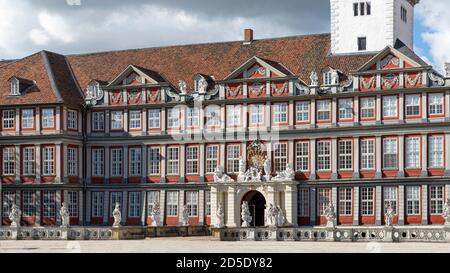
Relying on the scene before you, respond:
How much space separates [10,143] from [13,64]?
6392 mm

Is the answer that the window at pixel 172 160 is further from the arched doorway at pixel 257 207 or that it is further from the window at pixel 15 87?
the window at pixel 15 87

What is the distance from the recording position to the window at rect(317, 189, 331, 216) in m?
65.9

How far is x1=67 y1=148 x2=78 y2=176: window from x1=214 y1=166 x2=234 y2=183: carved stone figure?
33.9 ft

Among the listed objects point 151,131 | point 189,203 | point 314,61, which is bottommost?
point 189,203

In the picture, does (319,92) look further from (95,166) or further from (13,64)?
(13,64)

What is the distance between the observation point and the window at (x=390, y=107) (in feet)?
212

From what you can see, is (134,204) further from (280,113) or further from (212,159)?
(280,113)

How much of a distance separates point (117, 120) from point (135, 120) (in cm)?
135

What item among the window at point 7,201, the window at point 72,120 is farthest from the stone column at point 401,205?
the window at point 7,201

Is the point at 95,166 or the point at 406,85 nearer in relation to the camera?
the point at 406,85

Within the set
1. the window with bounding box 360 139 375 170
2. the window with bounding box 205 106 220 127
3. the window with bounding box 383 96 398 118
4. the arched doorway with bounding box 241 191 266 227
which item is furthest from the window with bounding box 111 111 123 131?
the window with bounding box 383 96 398 118

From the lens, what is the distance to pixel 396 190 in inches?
2522

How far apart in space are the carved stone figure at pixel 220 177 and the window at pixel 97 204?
9.09m

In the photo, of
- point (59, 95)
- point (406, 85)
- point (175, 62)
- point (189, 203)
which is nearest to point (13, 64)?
point (59, 95)
